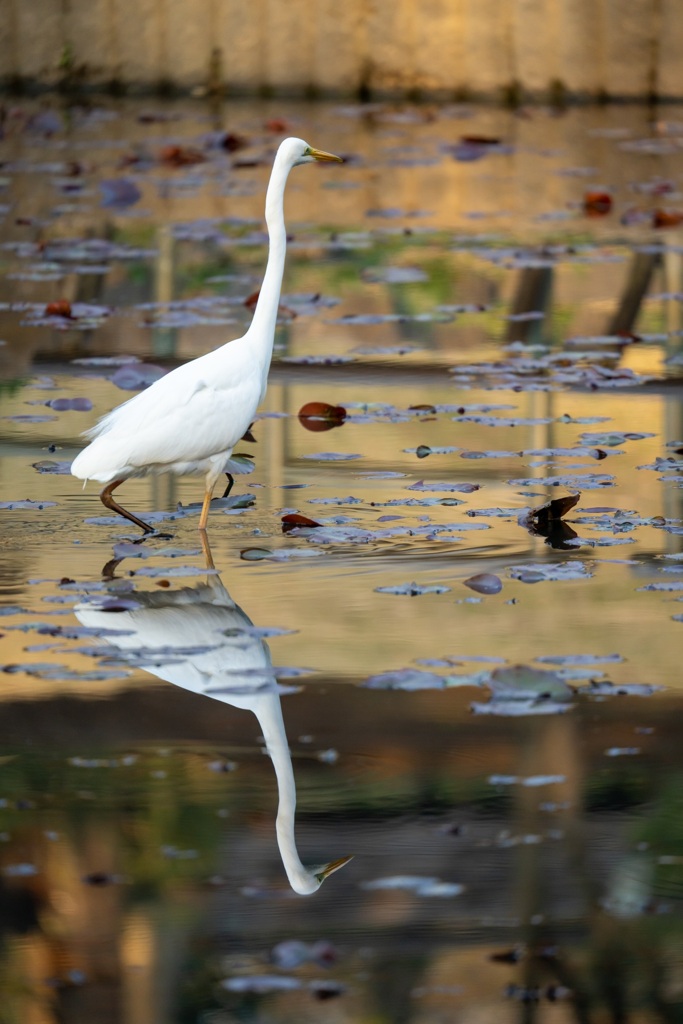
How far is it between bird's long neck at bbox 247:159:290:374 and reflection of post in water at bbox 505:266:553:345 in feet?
8.56

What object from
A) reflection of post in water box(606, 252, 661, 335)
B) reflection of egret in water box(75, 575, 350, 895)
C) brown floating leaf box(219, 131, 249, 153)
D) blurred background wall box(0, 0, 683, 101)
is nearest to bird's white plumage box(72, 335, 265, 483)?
reflection of egret in water box(75, 575, 350, 895)

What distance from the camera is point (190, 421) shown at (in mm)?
5301

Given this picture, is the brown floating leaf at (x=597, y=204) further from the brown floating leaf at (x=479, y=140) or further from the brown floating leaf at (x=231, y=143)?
the brown floating leaf at (x=231, y=143)

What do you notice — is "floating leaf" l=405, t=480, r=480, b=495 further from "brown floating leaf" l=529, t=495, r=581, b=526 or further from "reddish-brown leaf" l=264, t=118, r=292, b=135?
"reddish-brown leaf" l=264, t=118, r=292, b=135

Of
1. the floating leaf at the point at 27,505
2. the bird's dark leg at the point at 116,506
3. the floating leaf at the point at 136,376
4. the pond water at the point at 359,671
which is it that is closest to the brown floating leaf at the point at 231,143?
the pond water at the point at 359,671

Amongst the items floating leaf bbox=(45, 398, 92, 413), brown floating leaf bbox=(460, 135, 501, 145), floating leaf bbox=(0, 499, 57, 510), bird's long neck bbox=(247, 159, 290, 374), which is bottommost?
brown floating leaf bbox=(460, 135, 501, 145)

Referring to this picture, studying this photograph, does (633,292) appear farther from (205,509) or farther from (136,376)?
(205,509)

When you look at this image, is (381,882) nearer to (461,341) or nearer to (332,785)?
(332,785)

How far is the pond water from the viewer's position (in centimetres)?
304

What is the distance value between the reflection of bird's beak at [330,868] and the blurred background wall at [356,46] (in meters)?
14.7

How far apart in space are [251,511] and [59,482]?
69cm

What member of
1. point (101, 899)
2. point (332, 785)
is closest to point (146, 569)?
point (332, 785)

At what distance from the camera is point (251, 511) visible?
5.63 m

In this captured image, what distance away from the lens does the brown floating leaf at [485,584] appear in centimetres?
478
